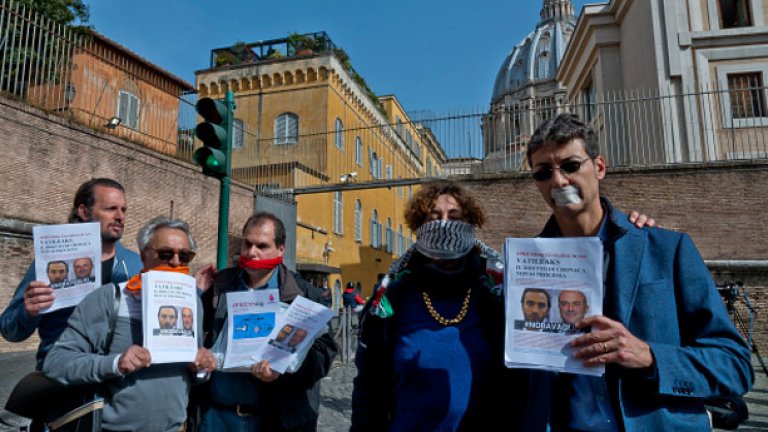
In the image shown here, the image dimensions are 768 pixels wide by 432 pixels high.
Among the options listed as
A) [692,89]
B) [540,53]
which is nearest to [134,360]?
[692,89]

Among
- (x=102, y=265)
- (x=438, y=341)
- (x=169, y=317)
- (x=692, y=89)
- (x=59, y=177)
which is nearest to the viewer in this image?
(x=438, y=341)

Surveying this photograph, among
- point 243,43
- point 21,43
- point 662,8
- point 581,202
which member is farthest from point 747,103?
point 243,43

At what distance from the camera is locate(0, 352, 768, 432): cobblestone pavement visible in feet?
19.5

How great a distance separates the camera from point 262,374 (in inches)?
102

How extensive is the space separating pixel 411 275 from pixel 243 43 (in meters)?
35.4

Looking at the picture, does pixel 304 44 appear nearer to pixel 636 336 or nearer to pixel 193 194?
pixel 193 194

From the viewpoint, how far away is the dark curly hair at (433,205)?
253 centimetres

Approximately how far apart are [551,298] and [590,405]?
15.0 inches

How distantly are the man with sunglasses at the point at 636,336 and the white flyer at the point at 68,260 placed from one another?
2.17m

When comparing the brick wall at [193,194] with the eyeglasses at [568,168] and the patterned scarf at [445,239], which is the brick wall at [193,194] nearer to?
the patterned scarf at [445,239]

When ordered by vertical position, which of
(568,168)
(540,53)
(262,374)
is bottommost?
(262,374)

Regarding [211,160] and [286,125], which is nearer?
[211,160]

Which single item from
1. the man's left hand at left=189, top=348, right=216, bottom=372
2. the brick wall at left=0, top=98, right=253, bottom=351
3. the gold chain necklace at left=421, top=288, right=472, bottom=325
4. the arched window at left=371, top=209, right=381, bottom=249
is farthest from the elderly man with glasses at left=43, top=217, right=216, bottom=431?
the arched window at left=371, top=209, right=381, bottom=249

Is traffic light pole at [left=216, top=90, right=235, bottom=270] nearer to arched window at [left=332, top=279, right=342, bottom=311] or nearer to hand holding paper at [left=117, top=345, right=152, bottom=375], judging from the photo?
hand holding paper at [left=117, top=345, right=152, bottom=375]
